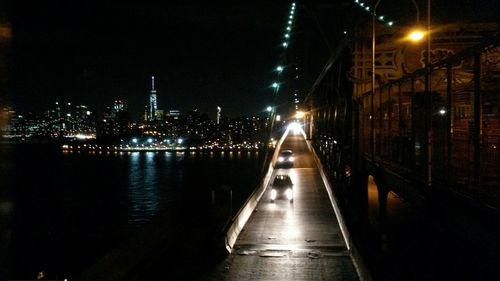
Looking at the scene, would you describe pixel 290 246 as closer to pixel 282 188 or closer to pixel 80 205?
pixel 282 188

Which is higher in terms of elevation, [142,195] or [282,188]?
[282,188]

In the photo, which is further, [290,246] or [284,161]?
[284,161]

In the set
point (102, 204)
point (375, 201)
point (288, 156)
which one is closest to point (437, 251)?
point (375, 201)

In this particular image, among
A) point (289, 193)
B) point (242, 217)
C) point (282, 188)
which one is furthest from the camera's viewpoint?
point (282, 188)

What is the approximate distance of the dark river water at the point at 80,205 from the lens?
124 inches

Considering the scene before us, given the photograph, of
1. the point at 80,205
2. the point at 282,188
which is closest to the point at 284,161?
the point at 282,188

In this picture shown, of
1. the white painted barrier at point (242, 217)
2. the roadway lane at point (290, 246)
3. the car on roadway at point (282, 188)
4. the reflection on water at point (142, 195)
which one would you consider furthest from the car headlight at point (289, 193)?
the reflection on water at point (142, 195)

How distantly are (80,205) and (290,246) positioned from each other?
A: 74504 millimetres

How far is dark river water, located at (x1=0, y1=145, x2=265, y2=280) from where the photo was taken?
314 cm

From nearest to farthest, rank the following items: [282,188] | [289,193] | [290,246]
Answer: [290,246] → [289,193] → [282,188]

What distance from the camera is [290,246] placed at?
72.0 ft

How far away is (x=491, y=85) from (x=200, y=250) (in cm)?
1205

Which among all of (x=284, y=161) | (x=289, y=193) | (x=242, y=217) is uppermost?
(x=284, y=161)

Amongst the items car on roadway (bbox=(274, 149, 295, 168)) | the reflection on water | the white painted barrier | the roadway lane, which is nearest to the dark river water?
the reflection on water
